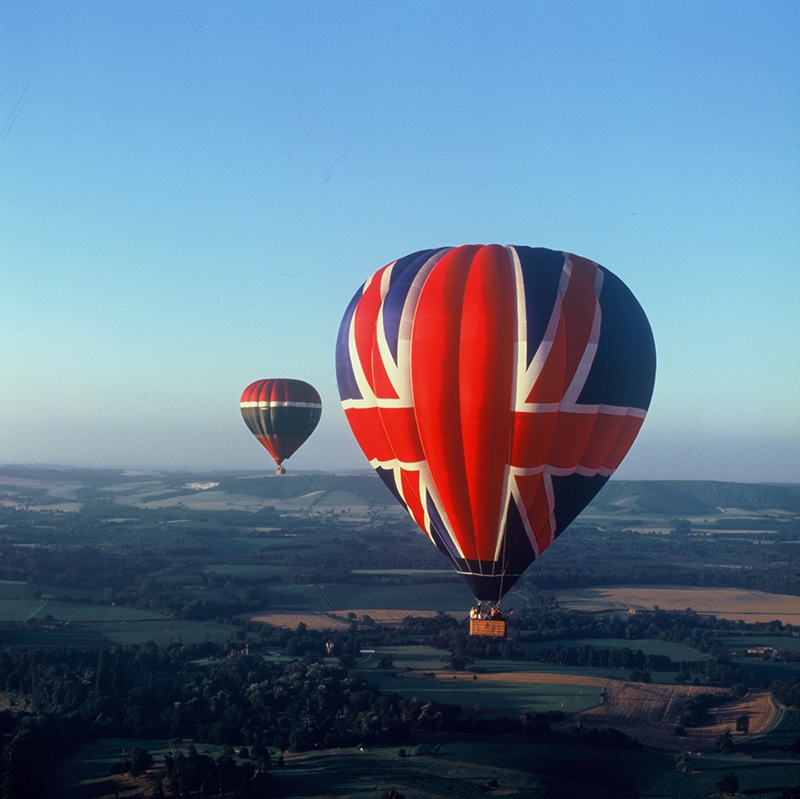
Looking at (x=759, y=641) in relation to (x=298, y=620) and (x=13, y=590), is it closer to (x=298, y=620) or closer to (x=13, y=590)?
(x=298, y=620)

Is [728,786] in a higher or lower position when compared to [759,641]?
lower

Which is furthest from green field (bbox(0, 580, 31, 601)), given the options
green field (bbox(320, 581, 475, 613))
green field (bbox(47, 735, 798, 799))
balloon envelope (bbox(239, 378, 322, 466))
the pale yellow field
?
green field (bbox(47, 735, 798, 799))

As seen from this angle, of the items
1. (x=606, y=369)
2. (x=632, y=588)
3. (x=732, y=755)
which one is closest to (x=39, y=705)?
(x=732, y=755)

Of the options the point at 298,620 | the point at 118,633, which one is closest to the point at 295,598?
the point at 298,620

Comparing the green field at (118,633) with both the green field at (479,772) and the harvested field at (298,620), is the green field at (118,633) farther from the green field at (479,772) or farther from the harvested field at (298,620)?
the green field at (479,772)

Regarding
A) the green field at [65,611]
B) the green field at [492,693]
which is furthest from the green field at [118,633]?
the green field at [492,693]

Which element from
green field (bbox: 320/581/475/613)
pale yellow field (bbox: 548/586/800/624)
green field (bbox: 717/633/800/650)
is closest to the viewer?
green field (bbox: 717/633/800/650)

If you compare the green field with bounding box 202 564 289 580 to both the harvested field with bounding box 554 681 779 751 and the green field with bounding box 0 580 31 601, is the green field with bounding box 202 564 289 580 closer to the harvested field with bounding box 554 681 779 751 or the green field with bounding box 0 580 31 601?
the green field with bounding box 0 580 31 601
